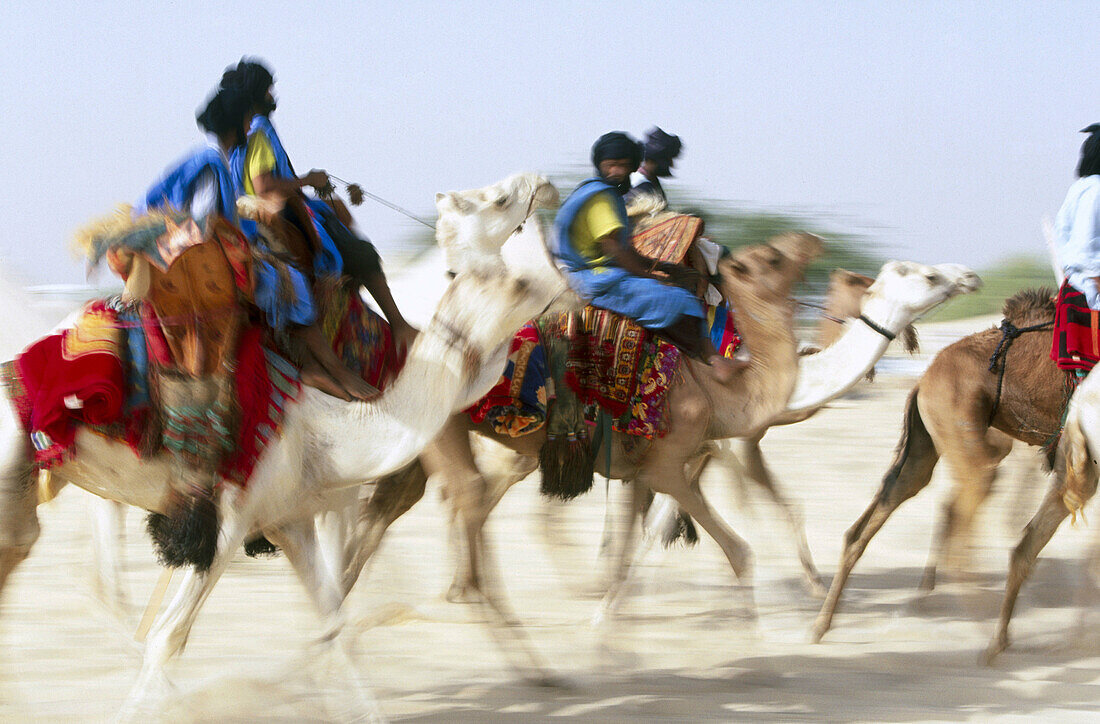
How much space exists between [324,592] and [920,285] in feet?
11.3

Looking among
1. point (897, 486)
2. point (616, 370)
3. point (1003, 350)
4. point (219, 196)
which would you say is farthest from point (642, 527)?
point (219, 196)

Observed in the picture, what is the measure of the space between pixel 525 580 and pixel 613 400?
81.0 inches

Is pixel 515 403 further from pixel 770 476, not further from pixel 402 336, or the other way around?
pixel 770 476

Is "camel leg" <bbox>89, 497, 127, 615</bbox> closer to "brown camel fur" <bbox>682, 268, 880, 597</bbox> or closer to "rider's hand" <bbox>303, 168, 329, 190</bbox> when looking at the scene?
"rider's hand" <bbox>303, 168, 329, 190</bbox>

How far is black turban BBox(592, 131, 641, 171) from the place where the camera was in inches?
215

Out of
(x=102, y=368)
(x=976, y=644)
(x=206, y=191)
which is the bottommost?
(x=976, y=644)

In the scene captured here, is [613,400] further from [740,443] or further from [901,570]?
[901,570]

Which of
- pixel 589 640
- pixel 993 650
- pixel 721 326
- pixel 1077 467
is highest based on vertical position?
pixel 721 326

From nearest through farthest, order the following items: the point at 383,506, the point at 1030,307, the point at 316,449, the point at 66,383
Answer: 1. the point at 66,383
2. the point at 316,449
3. the point at 383,506
4. the point at 1030,307

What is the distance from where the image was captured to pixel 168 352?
13.0ft

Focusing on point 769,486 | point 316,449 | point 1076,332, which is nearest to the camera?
point 316,449

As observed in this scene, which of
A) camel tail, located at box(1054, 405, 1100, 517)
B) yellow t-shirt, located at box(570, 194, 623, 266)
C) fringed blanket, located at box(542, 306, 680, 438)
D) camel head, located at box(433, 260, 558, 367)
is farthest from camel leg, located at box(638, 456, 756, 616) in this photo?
camel head, located at box(433, 260, 558, 367)

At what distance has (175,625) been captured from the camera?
387 cm

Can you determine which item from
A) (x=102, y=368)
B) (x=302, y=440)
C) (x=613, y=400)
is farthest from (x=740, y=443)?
(x=102, y=368)
